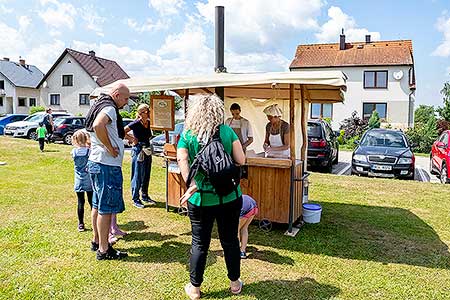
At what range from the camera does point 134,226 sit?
580 cm

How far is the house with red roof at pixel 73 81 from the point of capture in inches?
1479

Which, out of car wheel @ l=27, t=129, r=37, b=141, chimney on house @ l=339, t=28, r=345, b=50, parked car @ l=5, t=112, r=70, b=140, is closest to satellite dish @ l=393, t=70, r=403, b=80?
chimney on house @ l=339, t=28, r=345, b=50

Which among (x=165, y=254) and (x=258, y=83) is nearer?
(x=165, y=254)

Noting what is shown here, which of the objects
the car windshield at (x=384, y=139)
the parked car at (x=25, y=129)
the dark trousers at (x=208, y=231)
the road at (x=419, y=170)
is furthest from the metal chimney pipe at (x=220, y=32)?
the parked car at (x=25, y=129)

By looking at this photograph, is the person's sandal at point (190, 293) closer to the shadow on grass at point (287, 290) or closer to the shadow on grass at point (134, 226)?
the shadow on grass at point (287, 290)

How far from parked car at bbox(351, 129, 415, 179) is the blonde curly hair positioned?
327 inches

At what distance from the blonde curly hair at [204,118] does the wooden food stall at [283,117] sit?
5.24ft

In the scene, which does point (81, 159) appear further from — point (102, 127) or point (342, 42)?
point (342, 42)

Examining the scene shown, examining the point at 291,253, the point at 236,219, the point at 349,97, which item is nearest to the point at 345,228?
the point at 291,253

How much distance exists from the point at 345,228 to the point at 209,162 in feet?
11.0

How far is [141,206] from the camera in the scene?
270 inches

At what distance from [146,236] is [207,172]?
95.2 inches

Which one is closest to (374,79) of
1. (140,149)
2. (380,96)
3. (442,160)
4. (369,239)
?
(380,96)

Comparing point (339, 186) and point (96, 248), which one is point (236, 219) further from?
point (339, 186)
